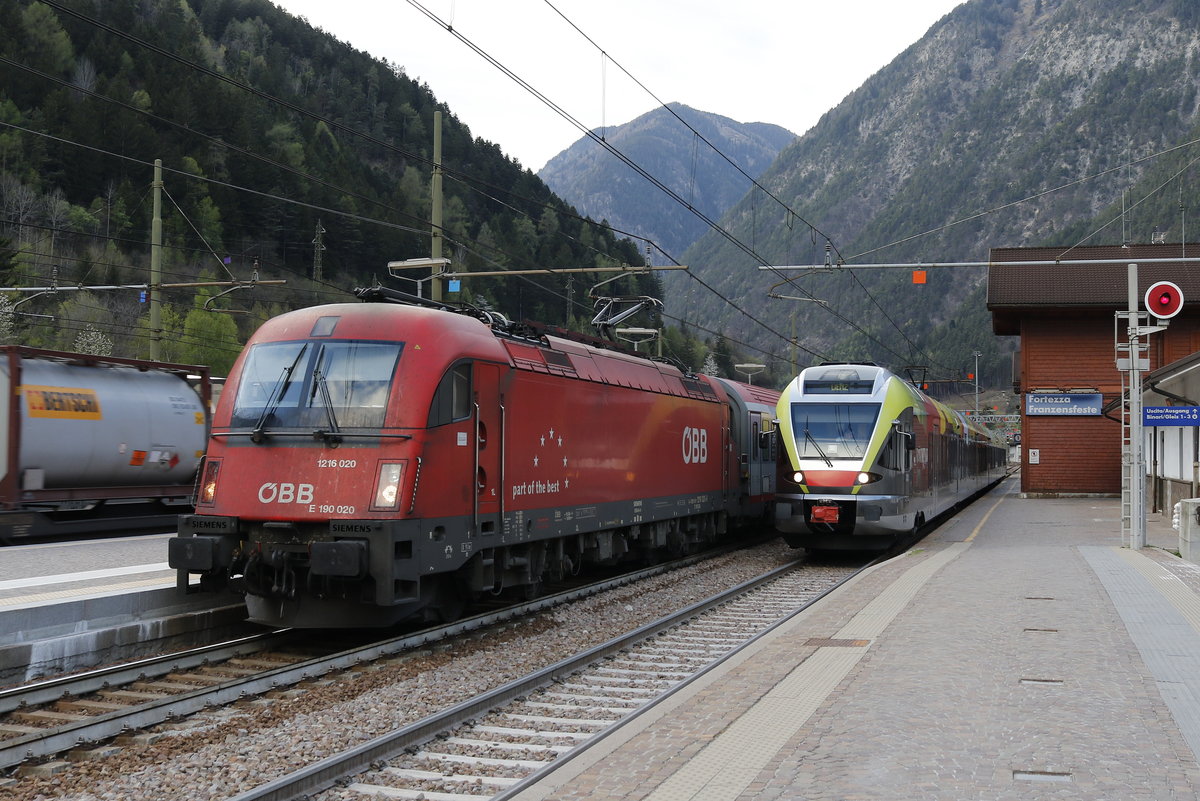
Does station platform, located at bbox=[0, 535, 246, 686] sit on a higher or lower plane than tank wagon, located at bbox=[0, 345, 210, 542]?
lower

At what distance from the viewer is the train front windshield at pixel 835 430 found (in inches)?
750

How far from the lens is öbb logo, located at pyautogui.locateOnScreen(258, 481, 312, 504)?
10289mm

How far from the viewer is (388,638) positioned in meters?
11.4

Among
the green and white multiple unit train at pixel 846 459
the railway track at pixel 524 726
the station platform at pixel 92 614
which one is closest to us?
the railway track at pixel 524 726

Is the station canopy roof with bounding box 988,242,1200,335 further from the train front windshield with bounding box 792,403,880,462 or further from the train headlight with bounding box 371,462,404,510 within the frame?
the train headlight with bounding box 371,462,404,510

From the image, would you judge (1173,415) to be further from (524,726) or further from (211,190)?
(211,190)

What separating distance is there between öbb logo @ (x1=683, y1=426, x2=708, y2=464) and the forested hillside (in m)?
36.8

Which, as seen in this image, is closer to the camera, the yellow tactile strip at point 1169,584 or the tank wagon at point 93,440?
the yellow tactile strip at point 1169,584

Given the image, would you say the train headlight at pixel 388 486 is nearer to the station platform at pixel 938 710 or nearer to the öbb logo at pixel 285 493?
the öbb logo at pixel 285 493

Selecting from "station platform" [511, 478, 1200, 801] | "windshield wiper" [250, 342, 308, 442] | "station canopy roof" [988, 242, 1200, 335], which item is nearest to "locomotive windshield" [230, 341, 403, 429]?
"windshield wiper" [250, 342, 308, 442]

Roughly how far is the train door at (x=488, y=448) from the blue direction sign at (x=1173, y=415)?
13218mm

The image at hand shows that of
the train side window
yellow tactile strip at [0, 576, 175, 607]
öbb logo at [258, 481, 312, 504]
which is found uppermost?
the train side window

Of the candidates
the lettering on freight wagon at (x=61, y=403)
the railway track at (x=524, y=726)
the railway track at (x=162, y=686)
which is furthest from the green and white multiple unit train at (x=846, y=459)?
the lettering on freight wagon at (x=61, y=403)

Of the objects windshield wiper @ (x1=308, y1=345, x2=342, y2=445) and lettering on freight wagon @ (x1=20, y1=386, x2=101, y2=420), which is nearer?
windshield wiper @ (x1=308, y1=345, x2=342, y2=445)
